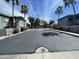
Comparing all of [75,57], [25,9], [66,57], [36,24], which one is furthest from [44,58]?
[36,24]

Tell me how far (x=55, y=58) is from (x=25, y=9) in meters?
73.1

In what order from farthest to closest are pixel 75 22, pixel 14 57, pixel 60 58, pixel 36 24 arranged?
1. pixel 36 24
2. pixel 75 22
3. pixel 14 57
4. pixel 60 58

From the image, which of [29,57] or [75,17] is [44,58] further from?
[75,17]

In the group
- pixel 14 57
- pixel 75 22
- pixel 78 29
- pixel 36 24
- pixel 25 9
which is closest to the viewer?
pixel 14 57

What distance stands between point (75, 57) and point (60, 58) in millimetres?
1050

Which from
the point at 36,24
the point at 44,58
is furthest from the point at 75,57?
the point at 36,24

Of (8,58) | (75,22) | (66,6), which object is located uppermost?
(66,6)

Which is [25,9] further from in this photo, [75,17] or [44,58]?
[44,58]

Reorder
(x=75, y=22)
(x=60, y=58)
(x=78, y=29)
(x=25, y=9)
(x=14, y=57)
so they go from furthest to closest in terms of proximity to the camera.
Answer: (x=25, y=9) → (x=75, y=22) → (x=78, y=29) → (x=14, y=57) → (x=60, y=58)

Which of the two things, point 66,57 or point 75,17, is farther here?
point 75,17

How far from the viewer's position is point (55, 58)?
32.9 ft

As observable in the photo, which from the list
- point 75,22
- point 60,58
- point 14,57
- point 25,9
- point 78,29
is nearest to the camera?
point 60,58

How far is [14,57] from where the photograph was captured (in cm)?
1067

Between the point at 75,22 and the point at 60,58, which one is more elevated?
the point at 75,22
